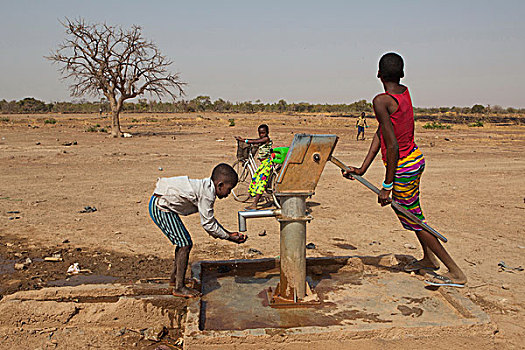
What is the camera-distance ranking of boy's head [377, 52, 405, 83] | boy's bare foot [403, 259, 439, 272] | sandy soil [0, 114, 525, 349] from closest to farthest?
boy's head [377, 52, 405, 83]
boy's bare foot [403, 259, 439, 272]
sandy soil [0, 114, 525, 349]

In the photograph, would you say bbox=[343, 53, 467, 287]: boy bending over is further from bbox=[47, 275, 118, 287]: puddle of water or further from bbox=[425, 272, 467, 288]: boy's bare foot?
bbox=[47, 275, 118, 287]: puddle of water

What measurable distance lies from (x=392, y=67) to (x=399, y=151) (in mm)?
624

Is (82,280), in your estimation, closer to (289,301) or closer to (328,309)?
(289,301)

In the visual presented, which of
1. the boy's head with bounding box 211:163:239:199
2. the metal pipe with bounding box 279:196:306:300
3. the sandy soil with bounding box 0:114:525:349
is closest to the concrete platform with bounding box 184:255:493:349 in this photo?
the metal pipe with bounding box 279:196:306:300

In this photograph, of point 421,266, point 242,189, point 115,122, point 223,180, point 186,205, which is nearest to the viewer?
point 223,180

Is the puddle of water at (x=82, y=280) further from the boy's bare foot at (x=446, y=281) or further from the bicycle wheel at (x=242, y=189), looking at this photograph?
the bicycle wheel at (x=242, y=189)

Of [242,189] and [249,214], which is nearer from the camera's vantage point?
[249,214]

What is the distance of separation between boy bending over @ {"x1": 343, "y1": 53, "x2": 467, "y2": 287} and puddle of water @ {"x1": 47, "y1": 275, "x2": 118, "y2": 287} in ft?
8.04

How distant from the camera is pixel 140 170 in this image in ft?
36.8

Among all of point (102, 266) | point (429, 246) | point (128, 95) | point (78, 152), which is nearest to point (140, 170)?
point (78, 152)

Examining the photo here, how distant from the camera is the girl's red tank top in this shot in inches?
138

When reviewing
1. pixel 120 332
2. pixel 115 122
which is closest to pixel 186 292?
pixel 120 332

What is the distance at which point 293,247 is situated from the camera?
131 inches

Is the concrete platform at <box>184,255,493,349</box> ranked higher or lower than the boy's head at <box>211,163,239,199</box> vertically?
lower
